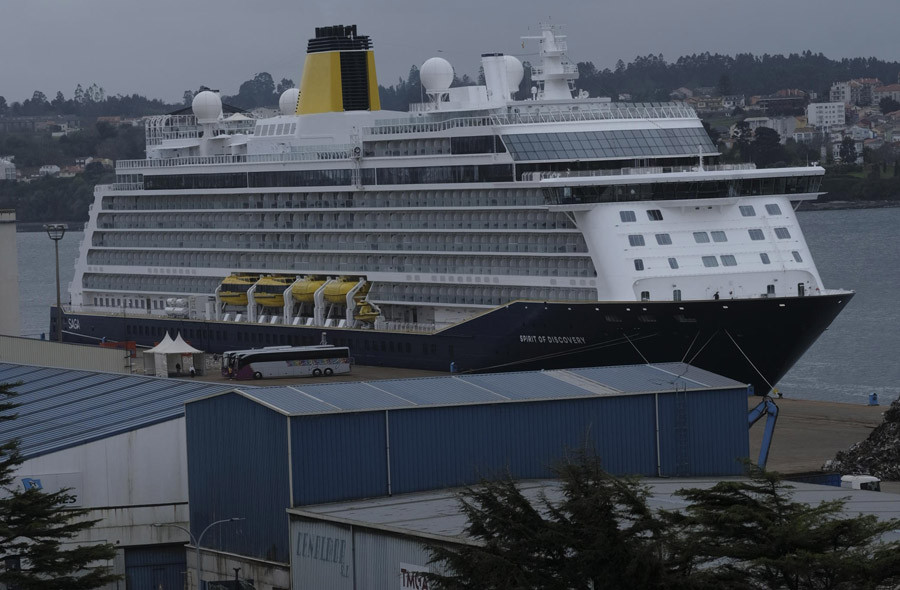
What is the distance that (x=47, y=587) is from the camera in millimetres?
27078

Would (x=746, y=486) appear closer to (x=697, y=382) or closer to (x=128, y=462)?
(x=697, y=382)

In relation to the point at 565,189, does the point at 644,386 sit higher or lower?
lower

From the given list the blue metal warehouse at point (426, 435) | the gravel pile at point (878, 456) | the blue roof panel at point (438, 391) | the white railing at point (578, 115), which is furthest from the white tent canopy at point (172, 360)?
the blue roof panel at point (438, 391)

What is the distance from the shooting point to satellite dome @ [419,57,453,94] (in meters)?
67.4

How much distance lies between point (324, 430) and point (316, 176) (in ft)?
119

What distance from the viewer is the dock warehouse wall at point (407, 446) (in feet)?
103

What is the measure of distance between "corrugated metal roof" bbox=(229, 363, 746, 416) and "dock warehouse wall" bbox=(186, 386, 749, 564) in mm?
234

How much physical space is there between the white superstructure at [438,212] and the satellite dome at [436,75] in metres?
0.09

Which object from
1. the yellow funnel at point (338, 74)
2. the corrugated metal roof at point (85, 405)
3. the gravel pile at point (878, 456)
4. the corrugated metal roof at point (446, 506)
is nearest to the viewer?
the corrugated metal roof at point (446, 506)

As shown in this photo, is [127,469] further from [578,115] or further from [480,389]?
[578,115]

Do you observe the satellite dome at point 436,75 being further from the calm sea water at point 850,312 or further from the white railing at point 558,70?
the calm sea water at point 850,312

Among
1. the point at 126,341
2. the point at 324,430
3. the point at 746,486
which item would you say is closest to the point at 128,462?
the point at 324,430

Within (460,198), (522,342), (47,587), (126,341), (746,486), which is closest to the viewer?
(746,486)

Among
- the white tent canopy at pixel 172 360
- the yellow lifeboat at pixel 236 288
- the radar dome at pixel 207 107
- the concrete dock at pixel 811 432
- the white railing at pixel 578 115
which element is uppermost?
the radar dome at pixel 207 107
